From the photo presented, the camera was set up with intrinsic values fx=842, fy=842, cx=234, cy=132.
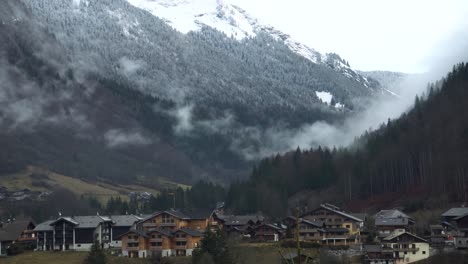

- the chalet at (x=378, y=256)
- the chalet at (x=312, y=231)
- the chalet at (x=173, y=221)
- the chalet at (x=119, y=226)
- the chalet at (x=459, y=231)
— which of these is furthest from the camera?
the chalet at (x=119, y=226)

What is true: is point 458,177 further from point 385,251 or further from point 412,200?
point 385,251

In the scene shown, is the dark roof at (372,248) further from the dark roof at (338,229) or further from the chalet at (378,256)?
the dark roof at (338,229)

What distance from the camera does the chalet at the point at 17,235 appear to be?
126531mm

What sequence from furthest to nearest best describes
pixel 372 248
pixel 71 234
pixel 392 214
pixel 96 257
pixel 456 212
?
pixel 71 234 → pixel 392 214 → pixel 456 212 → pixel 372 248 → pixel 96 257

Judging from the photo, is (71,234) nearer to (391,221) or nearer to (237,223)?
(237,223)

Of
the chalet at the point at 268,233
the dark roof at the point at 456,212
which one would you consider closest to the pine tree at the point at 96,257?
the chalet at the point at 268,233

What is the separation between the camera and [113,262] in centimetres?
11194

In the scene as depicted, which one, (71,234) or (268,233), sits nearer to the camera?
(268,233)

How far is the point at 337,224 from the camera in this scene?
403 feet

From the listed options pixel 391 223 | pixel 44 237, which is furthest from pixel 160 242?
pixel 391 223

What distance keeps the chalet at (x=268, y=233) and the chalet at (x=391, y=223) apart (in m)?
14.1

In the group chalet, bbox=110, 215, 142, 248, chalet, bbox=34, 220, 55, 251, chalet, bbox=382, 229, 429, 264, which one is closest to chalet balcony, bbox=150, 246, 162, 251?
chalet, bbox=110, 215, 142, 248

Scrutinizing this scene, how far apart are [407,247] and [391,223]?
15148 millimetres

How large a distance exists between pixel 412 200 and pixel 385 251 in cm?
3618
